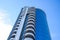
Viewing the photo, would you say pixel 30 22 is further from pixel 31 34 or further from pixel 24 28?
pixel 31 34

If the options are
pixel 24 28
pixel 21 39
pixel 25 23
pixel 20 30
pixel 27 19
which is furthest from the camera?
pixel 27 19

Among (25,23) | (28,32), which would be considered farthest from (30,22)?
(28,32)

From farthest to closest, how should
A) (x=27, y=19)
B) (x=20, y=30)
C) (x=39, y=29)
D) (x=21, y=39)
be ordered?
(x=39, y=29) → (x=27, y=19) → (x=20, y=30) → (x=21, y=39)

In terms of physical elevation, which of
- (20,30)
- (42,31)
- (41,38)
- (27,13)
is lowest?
(20,30)

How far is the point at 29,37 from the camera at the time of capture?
35.4 m

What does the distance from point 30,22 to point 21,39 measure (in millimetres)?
9252

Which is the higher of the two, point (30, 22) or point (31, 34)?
point (30, 22)

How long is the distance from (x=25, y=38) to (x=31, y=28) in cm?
476

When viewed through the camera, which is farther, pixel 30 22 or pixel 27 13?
pixel 27 13

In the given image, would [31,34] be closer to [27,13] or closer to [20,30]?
[20,30]

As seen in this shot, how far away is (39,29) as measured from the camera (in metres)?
50.4

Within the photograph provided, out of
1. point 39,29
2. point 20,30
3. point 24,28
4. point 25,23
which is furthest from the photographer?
point 39,29

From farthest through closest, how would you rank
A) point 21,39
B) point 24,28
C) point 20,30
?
point 24,28, point 20,30, point 21,39

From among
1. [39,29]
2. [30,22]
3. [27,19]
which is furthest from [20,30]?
[39,29]
